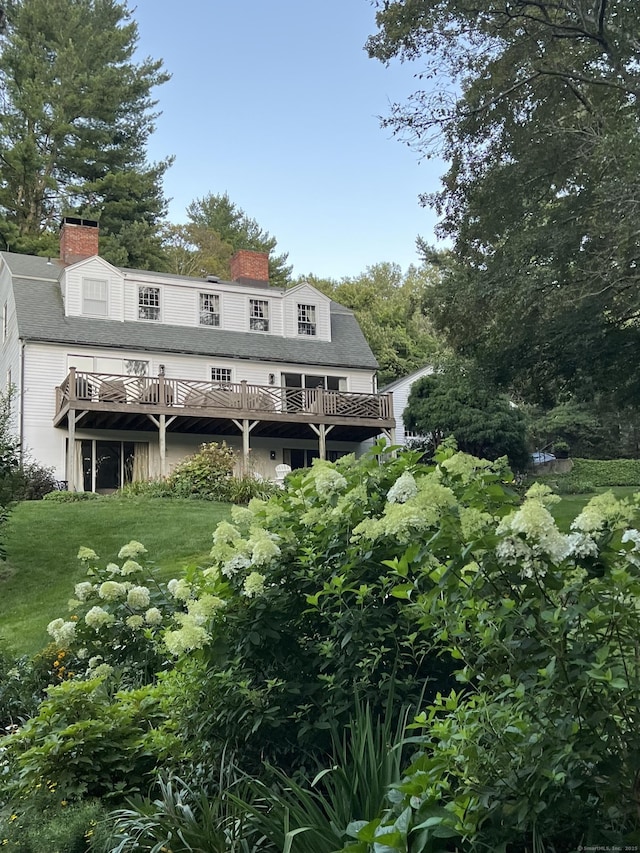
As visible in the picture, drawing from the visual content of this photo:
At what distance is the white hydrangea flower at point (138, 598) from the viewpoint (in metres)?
4.40

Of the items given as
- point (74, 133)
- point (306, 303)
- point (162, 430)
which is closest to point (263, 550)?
point (162, 430)

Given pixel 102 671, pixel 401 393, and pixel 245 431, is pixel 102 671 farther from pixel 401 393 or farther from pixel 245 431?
pixel 401 393

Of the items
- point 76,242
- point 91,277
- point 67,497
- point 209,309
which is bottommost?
point 67,497

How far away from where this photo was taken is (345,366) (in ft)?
81.9

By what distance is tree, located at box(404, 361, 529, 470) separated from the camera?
74.8ft

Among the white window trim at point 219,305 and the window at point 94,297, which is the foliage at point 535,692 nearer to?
the window at point 94,297

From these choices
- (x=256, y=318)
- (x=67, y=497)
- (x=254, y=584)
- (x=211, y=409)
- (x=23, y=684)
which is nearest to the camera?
(x=254, y=584)

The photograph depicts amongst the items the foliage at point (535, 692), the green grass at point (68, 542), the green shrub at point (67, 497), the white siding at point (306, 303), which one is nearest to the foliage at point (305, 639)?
the foliage at point (535, 692)

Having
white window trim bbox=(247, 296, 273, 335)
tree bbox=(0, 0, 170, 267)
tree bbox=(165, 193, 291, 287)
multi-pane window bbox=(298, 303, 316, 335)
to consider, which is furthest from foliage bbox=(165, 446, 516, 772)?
tree bbox=(165, 193, 291, 287)

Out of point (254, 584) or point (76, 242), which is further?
point (76, 242)

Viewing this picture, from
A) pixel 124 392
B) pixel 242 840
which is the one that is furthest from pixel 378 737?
pixel 124 392

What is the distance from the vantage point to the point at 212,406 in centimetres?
2070

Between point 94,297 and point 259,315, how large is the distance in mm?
5518

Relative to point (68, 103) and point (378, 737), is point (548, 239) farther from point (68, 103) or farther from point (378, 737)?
point (68, 103)
